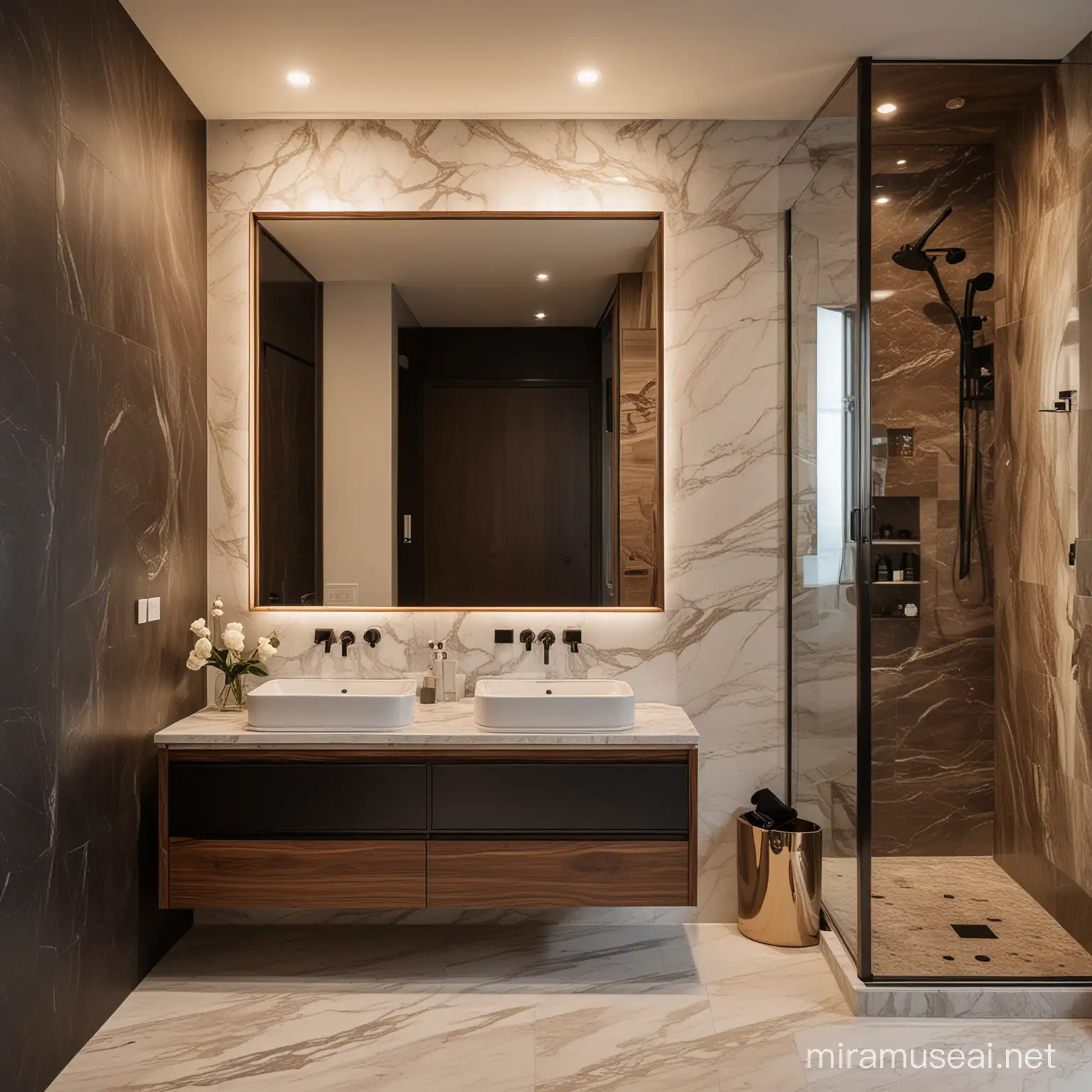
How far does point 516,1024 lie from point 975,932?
158cm

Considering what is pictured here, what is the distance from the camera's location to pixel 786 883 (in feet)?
10.3

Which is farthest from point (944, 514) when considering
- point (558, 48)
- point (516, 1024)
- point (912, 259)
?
point (516, 1024)

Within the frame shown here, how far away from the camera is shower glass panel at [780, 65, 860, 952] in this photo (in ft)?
9.18

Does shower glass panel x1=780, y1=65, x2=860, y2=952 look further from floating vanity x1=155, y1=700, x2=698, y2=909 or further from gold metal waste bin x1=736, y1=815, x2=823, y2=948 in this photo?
floating vanity x1=155, y1=700, x2=698, y2=909

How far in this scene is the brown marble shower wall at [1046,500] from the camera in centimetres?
280

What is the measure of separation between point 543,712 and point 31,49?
220 centimetres

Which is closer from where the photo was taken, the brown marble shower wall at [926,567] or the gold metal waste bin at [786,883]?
the gold metal waste bin at [786,883]

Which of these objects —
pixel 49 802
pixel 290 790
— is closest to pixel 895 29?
pixel 290 790

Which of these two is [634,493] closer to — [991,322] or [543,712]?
[543,712]

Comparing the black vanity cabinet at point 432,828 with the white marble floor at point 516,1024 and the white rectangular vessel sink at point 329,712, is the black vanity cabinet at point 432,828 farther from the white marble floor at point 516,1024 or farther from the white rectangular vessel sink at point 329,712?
the white marble floor at point 516,1024

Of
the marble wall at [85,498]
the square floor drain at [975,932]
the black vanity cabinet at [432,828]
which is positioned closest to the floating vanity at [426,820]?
the black vanity cabinet at [432,828]

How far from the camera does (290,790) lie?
2.83 meters

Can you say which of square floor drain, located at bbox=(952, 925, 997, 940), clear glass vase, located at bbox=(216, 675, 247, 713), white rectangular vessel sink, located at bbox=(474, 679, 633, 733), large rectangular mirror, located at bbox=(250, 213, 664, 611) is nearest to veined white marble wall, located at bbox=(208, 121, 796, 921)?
large rectangular mirror, located at bbox=(250, 213, 664, 611)

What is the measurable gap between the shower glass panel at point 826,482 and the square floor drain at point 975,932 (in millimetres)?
414
